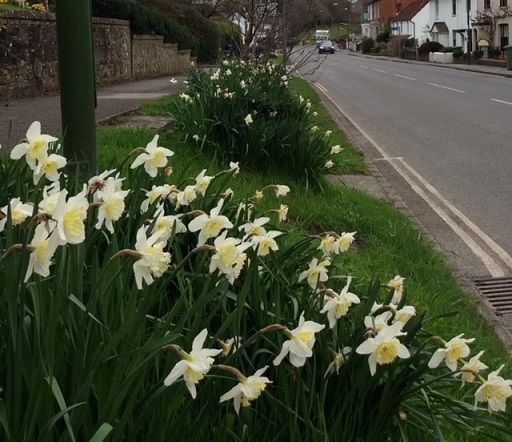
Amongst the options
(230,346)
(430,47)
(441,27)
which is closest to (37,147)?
(230,346)

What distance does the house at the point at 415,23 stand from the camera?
7912cm

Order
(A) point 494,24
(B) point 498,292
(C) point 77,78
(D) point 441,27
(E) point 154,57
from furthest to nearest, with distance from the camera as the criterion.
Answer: (D) point 441,27, (A) point 494,24, (E) point 154,57, (B) point 498,292, (C) point 77,78

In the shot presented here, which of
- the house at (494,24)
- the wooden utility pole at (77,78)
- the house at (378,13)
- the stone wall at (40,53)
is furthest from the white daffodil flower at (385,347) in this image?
the house at (378,13)

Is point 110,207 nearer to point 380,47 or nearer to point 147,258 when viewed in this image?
point 147,258

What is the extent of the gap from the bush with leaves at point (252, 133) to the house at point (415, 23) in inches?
2796

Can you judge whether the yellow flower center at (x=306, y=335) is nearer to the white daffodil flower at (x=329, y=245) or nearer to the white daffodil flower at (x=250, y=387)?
the white daffodil flower at (x=250, y=387)

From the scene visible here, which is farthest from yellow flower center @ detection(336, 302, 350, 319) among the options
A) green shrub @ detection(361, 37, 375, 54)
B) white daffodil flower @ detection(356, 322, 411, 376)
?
green shrub @ detection(361, 37, 375, 54)

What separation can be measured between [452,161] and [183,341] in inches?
368

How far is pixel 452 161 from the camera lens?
1103 centimetres

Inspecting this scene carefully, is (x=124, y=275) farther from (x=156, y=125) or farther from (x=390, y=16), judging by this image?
(x=390, y=16)

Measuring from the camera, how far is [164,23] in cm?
2778

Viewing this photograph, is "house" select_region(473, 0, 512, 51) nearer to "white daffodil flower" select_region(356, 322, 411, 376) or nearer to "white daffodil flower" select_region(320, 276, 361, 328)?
"white daffodil flower" select_region(320, 276, 361, 328)

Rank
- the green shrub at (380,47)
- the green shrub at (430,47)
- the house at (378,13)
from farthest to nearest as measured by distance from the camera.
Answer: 1. the house at (378,13)
2. the green shrub at (380,47)
3. the green shrub at (430,47)

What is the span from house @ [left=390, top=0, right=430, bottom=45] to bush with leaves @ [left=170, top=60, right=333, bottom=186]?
233 ft
